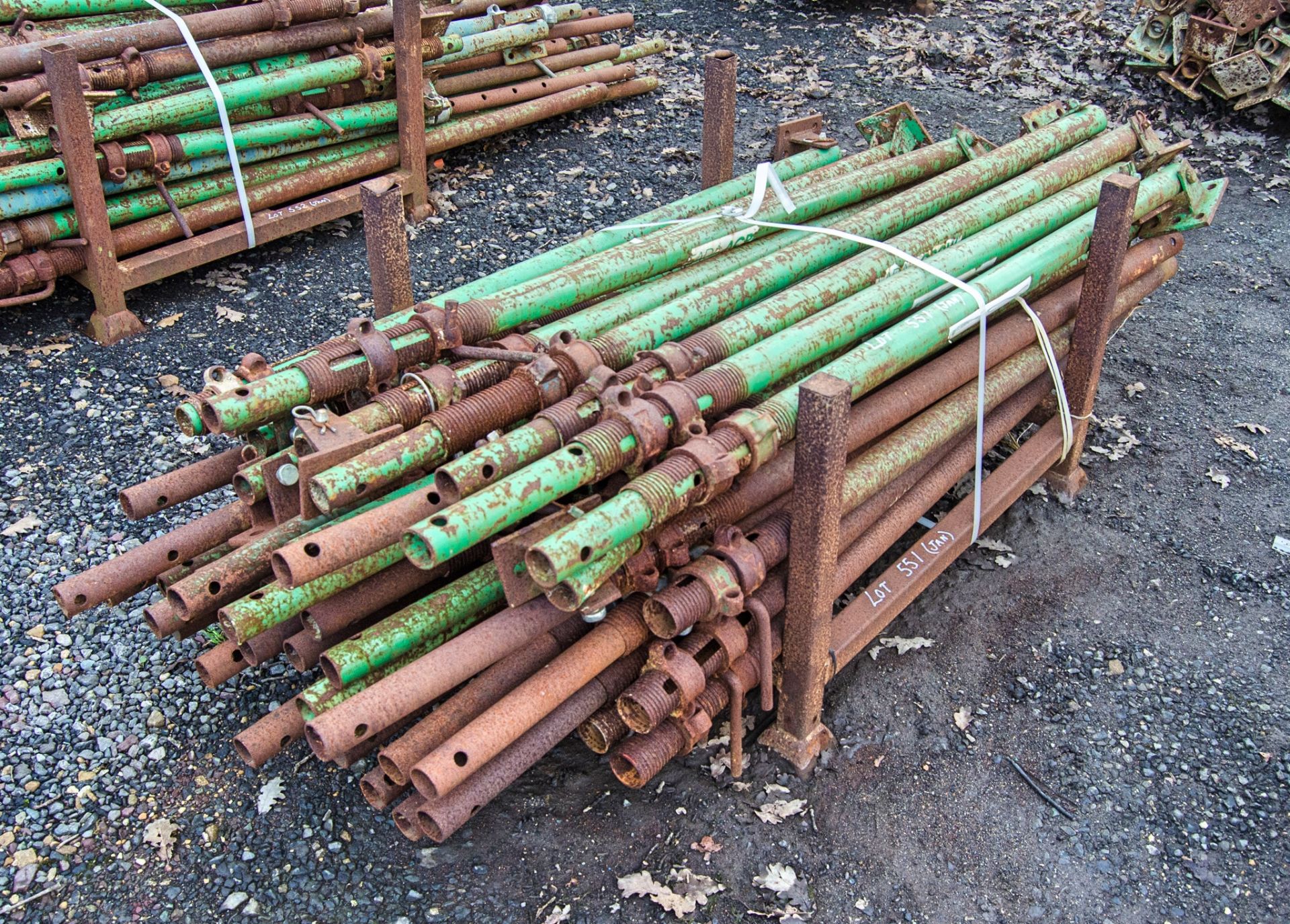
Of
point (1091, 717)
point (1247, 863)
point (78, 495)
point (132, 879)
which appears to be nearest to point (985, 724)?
point (1091, 717)

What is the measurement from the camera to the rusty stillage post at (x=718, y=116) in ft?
20.9

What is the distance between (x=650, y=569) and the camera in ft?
12.2

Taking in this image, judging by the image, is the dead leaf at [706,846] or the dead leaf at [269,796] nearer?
the dead leaf at [706,846]

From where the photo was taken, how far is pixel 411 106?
8.02 metres

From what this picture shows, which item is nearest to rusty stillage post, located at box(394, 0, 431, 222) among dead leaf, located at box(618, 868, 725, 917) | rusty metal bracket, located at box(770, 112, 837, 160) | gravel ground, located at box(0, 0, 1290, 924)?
gravel ground, located at box(0, 0, 1290, 924)

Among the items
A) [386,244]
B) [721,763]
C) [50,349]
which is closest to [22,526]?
[50,349]

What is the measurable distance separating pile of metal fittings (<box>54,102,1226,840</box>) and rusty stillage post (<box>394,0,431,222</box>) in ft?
12.0

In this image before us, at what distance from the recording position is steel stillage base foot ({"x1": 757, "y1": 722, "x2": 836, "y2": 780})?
425cm

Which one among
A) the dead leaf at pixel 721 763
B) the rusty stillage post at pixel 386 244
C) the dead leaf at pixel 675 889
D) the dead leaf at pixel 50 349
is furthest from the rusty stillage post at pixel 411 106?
the dead leaf at pixel 675 889

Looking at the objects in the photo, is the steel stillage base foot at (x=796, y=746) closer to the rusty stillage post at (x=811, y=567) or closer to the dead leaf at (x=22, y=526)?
the rusty stillage post at (x=811, y=567)

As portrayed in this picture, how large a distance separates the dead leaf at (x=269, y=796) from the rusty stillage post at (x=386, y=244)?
222 centimetres

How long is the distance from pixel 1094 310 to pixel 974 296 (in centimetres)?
104

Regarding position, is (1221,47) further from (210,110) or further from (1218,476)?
(210,110)

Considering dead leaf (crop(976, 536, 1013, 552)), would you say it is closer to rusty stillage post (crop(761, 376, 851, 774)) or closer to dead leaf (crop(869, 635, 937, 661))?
dead leaf (crop(869, 635, 937, 661))
